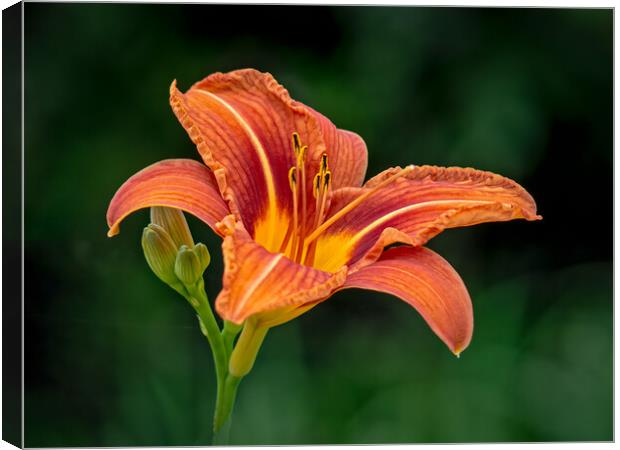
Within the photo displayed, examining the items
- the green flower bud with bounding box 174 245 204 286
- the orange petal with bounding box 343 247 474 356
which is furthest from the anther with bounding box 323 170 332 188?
the green flower bud with bounding box 174 245 204 286

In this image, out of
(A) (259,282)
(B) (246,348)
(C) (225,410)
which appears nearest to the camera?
(A) (259,282)

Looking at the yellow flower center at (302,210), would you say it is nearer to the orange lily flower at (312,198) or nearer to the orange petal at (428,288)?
the orange lily flower at (312,198)

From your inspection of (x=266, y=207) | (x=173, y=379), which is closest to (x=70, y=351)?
(x=173, y=379)

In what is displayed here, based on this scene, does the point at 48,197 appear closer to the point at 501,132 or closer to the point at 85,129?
the point at 85,129

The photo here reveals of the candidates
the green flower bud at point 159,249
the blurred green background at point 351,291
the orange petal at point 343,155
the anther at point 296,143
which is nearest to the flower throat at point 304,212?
the anther at point 296,143

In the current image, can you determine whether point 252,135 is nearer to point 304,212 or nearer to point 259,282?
point 304,212

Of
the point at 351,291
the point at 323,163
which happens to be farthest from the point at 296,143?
the point at 351,291
